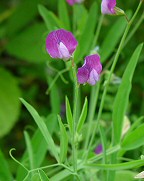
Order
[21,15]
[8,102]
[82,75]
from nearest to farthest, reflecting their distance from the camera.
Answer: [82,75]
[8,102]
[21,15]

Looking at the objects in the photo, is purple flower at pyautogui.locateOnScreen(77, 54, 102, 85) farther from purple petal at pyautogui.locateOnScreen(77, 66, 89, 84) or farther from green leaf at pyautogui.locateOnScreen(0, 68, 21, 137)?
green leaf at pyautogui.locateOnScreen(0, 68, 21, 137)

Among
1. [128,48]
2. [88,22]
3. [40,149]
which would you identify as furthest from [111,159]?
[128,48]

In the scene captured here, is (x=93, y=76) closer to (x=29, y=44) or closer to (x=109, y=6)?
(x=109, y=6)

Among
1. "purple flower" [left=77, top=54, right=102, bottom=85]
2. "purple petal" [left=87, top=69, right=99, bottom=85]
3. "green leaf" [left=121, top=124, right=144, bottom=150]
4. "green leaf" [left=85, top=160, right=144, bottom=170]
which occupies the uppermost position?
"purple flower" [left=77, top=54, right=102, bottom=85]

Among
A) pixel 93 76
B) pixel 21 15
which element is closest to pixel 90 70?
pixel 93 76

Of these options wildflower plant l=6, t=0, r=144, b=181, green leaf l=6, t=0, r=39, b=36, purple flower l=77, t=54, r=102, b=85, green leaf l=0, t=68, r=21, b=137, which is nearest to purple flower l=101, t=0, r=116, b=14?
wildflower plant l=6, t=0, r=144, b=181

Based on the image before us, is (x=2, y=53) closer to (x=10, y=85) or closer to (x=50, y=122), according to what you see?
(x=10, y=85)

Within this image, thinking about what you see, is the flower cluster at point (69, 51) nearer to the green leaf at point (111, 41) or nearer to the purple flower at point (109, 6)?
the purple flower at point (109, 6)

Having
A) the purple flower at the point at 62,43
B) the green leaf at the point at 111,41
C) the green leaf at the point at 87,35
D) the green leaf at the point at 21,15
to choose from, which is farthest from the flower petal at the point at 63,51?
the green leaf at the point at 21,15
